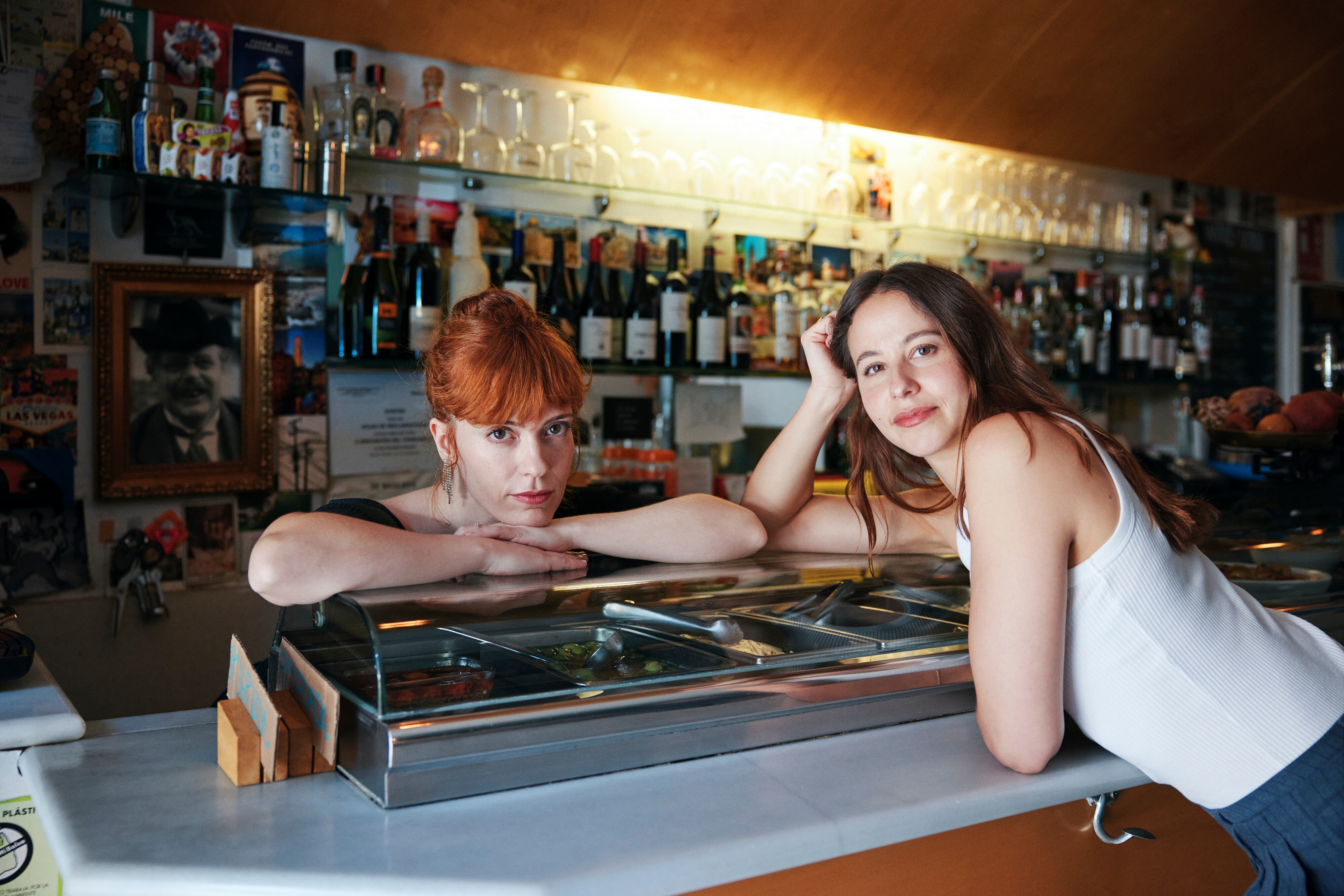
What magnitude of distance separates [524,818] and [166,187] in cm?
158

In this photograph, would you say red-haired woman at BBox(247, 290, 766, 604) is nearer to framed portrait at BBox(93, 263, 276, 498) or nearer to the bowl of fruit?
framed portrait at BBox(93, 263, 276, 498)

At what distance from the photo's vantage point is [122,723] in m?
1.08

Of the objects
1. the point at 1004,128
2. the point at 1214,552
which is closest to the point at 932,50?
the point at 1004,128

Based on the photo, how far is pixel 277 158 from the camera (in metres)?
1.93

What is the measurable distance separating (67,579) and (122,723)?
105cm

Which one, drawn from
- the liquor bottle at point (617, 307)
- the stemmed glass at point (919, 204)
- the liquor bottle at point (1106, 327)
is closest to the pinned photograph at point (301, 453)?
the liquor bottle at point (617, 307)

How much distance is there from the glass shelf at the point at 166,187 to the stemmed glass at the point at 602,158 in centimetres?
66

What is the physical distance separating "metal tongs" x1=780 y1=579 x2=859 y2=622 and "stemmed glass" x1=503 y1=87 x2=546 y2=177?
1463 millimetres

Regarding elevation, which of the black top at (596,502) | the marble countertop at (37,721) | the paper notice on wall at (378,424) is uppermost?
the paper notice on wall at (378,424)

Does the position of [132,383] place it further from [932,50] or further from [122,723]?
[932,50]

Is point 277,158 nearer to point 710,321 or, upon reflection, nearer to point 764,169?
point 710,321

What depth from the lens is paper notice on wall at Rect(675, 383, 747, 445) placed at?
2635mm

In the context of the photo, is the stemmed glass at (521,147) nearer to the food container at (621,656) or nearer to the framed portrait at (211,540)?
the framed portrait at (211,540)

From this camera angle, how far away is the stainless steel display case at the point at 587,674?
0.86m
